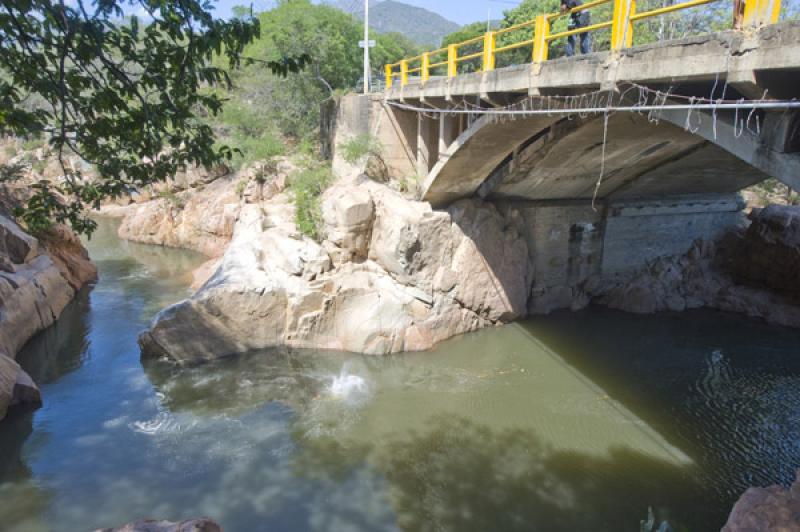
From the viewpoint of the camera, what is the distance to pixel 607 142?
10.2 meters

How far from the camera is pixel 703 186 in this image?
573 inches

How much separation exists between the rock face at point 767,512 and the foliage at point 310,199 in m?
10.1

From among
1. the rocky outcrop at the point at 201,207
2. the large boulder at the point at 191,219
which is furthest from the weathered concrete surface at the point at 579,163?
the large boulder at the point at 191,219

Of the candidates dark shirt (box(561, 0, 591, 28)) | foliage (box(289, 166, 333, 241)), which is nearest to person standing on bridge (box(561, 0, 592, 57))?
dark shirt (box(561, 0, 591, 28))

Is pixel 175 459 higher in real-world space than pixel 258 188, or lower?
lower

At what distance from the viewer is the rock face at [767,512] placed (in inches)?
179

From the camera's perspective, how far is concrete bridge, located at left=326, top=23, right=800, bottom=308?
491 cm

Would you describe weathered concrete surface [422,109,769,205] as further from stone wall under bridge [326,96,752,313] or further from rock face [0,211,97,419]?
rock face [0,211,97,419]

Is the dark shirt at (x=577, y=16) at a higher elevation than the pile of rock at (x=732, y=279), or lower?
higher

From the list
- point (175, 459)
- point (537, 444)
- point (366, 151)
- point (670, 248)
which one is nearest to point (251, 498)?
point (175, 459)

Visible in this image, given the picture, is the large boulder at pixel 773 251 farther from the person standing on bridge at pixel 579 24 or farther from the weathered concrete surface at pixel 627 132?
the person standing on bridge at pixel 579 24

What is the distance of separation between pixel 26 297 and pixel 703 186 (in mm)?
17800

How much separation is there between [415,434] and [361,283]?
13.8 ft

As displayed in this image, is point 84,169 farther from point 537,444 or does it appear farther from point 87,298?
point 537,444
